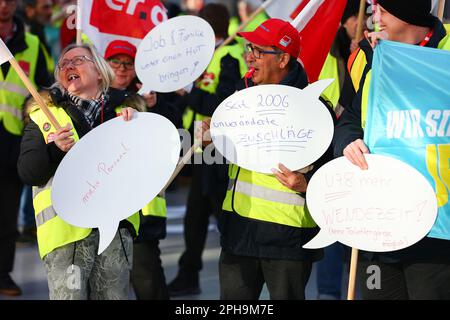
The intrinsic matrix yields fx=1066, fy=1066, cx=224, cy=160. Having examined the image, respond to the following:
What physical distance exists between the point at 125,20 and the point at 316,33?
4.45ft

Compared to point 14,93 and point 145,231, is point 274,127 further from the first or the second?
point 14,93

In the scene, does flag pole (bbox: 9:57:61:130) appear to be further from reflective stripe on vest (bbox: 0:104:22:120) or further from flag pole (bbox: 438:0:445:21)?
reflective stripe on vest (bbox: 0:104:22:120)

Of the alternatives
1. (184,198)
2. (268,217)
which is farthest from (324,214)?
(184,198)

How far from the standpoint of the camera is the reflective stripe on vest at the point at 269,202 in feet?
17.6

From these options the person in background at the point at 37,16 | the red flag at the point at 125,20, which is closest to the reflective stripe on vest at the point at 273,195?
the red flag at the point at 125,20

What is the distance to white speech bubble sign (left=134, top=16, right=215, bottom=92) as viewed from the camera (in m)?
6.03

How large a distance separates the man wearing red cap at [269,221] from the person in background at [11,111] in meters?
2.97

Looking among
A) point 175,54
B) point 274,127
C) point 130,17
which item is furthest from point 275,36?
point 130,17

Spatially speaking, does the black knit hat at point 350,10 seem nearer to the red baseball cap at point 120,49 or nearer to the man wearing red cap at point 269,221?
the red baseball cap at point 120,49

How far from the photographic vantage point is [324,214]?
16.0ft

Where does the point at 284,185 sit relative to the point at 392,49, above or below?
below

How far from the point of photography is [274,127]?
522cm

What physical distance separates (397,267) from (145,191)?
1.26m
